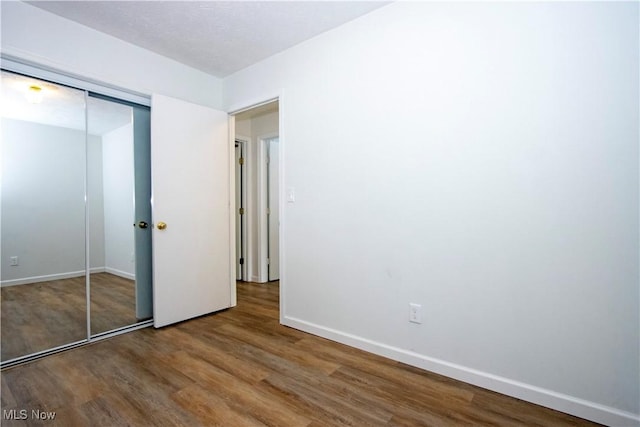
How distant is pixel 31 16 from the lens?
6.59 ft

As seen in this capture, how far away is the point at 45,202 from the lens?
239cm

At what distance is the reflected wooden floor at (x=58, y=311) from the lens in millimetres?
2230

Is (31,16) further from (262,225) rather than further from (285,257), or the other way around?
(262,225)

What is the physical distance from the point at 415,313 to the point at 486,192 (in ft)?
2.93

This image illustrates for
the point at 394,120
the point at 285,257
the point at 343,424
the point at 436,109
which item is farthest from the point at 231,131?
the point at 343,424

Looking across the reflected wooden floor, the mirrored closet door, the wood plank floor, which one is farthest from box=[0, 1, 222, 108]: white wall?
the wood plank floor

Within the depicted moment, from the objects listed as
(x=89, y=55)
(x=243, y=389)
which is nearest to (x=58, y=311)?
(x=243, y=389)

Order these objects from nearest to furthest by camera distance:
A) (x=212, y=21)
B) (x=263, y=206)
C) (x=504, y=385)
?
(x=504, y=385)
(x=212, y=21)
(x=263, y=206)

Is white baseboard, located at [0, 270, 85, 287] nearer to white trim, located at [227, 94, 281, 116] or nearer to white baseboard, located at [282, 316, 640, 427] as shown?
white trim, located at [227, 94, 281, 116]

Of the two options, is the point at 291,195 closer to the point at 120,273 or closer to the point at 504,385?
the point at 120,273

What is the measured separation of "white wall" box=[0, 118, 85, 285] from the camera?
7.36ft

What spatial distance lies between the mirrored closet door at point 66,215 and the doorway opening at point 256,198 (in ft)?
5.39

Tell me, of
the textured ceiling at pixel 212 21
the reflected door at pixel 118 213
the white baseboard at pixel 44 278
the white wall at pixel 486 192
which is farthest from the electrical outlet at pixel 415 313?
the white baseboard at pixel 44 278

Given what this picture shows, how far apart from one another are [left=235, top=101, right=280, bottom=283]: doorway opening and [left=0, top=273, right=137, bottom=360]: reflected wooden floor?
1771 millimetres
